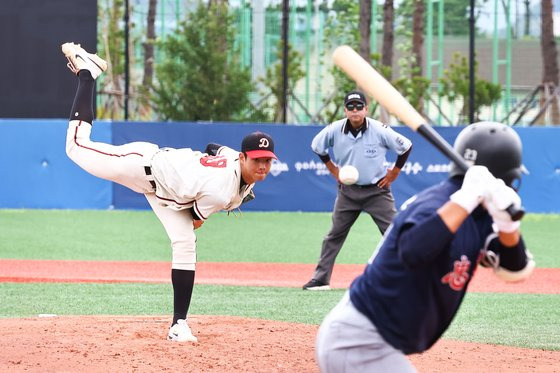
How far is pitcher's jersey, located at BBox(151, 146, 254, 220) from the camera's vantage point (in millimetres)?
7016

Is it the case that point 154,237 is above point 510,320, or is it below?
below

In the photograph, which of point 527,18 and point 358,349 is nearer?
point 358,349

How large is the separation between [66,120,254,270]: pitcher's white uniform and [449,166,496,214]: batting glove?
3.43 metres

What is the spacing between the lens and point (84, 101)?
26.1 ft

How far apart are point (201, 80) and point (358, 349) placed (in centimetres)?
2065

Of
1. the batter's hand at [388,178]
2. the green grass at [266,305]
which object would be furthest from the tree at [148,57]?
the batter's hand at [388,178]

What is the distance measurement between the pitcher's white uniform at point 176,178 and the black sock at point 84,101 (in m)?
0.20

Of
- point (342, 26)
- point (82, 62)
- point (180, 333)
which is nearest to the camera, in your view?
point (180, 333)

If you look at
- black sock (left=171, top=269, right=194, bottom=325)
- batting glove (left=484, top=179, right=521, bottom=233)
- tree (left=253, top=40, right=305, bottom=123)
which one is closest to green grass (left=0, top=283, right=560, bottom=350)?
black sock (left=171, top=269, right=194, bottom=325)

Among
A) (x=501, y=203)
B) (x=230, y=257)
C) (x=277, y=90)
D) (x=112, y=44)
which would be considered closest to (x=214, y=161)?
(x=501, y=203)

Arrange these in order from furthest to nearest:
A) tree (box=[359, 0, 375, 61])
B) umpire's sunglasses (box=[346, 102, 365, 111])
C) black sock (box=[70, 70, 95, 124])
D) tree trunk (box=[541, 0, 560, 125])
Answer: tree trunk (box=[541, 0, 560, 125])
tree (box=[359, 0, 375, 61])
umpire's sunglasses (box=[346, 102, 365, 111])
black sock (box=[70, 70, 95, 124])

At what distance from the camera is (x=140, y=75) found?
3750cm

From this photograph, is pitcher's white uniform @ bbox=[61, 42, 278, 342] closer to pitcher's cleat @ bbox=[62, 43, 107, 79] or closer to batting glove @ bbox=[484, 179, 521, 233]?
pitcher's cleat @ bbox=[62, 43, 107, 79]

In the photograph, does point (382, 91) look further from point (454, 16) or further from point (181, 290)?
point (454, 16)
